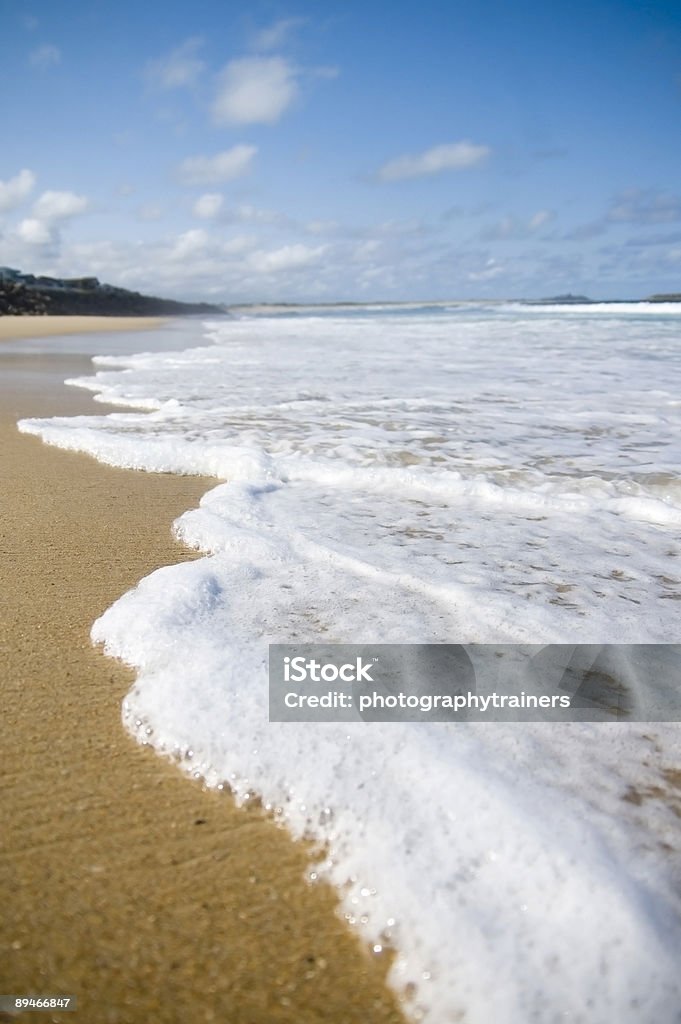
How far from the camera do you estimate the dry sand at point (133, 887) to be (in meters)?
0.90

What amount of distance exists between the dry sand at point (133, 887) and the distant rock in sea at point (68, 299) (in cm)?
3397

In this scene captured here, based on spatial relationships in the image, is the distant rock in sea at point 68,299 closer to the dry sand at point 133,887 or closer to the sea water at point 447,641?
the sea water at point 447,641

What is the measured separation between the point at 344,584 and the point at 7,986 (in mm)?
1323

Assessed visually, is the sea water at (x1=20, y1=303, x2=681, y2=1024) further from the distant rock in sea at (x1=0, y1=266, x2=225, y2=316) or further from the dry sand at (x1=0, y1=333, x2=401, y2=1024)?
the distant rock in sea at (x1=0, y1=266, x2=225, y2=316)

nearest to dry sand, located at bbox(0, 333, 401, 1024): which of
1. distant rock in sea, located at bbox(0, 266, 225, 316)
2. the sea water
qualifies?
the sea water

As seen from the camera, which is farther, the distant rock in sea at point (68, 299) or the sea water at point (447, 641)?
the distant rock in sea at point (68, 299)

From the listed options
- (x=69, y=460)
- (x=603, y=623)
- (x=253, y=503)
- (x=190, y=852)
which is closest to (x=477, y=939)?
(x=190, y=852)

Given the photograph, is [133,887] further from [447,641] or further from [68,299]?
[68,299]

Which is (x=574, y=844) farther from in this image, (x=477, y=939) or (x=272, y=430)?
(x=272, y=430)

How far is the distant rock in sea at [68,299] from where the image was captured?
31953mm

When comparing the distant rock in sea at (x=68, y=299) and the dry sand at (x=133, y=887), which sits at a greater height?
the distant rock in sea at (x=68, y=299)

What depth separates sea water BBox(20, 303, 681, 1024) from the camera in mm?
979

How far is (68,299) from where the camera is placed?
125 feet

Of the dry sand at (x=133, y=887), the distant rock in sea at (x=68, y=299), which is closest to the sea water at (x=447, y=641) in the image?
the dry sand at (x=133, y=887)
